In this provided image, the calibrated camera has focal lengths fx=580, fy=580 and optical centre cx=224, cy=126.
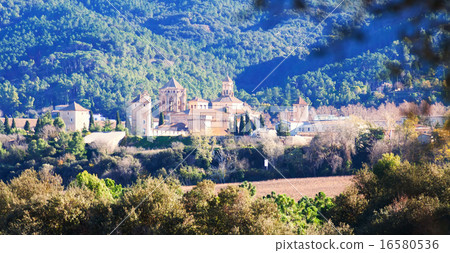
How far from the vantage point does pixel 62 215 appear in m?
8.00

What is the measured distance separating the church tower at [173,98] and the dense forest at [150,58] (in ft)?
13.2

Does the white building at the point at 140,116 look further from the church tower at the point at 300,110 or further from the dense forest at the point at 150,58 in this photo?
the church tower at the point at 300,110

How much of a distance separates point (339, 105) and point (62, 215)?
35.4 metres

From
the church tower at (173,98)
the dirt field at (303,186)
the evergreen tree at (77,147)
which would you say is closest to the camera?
the dirt field at (303,186)

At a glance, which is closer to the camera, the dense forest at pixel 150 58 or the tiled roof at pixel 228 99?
the dense forest at pixel 150 58

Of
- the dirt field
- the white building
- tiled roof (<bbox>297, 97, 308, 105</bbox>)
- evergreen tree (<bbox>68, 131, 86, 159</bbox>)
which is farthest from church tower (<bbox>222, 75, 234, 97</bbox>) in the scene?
the dirt field

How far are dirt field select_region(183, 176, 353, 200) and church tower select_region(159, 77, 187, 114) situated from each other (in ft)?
83.0

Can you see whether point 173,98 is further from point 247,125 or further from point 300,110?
point 247,125

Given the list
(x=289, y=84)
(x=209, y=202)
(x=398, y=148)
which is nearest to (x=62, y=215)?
(x=209, y=202)

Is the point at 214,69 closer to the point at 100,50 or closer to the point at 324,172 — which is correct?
the point at 100,50

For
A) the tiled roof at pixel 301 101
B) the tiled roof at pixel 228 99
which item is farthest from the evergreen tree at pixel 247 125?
the tiled roof at pixel 228 99

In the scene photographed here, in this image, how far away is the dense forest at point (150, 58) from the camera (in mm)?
37375

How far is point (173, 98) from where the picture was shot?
48.0 m

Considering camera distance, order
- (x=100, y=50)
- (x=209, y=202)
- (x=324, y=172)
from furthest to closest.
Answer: (x=100, y=50), (x=324, y=172), (x=209, y=202)
